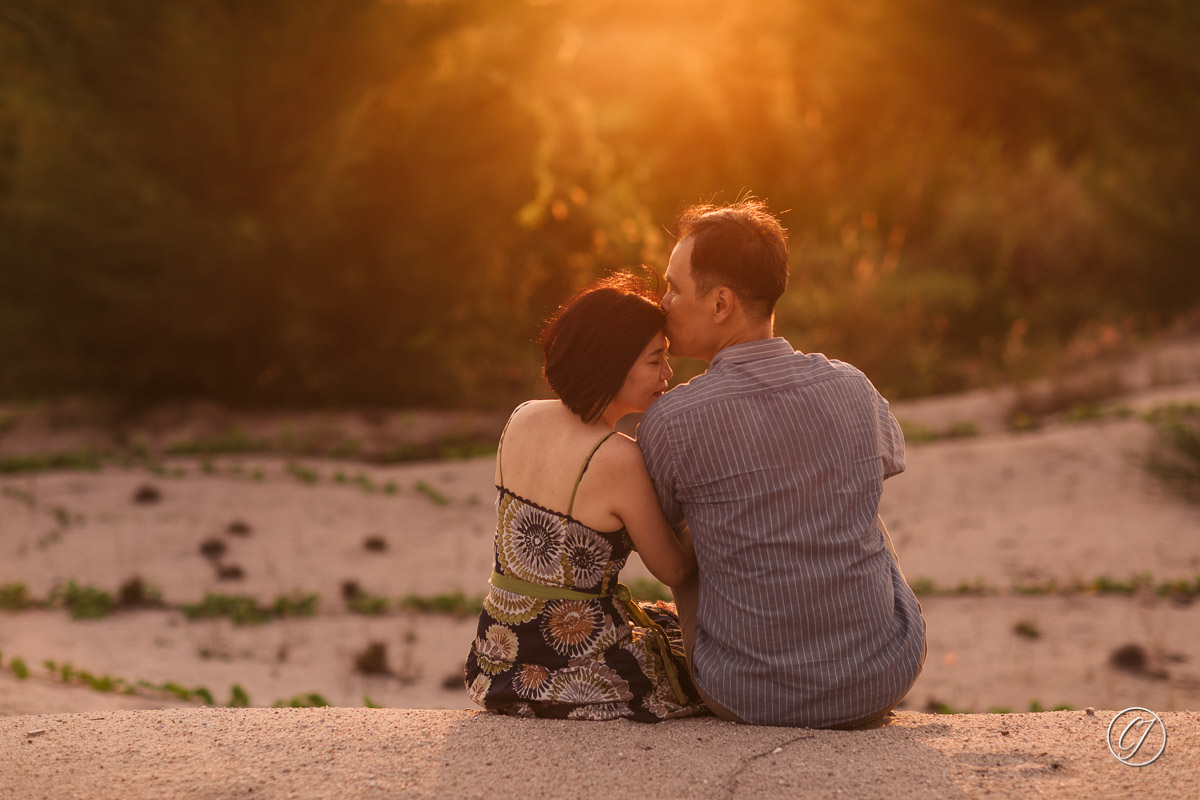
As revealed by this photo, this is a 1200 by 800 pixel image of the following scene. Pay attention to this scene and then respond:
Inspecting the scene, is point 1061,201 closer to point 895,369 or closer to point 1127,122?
point 1127,122

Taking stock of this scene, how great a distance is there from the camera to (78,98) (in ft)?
31.1

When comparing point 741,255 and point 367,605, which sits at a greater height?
point 741,255

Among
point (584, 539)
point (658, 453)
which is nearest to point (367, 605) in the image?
point (584, 539)

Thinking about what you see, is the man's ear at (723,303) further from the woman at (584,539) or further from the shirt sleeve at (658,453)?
the shirt sleeve at (658,453)

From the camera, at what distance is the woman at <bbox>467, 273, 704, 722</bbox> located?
2.67 m

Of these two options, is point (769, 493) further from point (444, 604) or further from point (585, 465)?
point (444, 604)

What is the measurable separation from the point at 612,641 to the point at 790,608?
505 millimetres

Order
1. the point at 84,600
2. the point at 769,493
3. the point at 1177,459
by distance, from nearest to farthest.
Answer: the point at 769,493
the point at 84,600
the point at 1177,459

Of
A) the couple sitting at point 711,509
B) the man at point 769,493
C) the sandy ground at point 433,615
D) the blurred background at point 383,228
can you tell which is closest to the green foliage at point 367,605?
the sandy ground at point 433,615

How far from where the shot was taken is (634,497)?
2.67 m

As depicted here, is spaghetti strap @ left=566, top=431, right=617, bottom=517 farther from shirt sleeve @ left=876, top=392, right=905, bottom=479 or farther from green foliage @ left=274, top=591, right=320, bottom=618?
green foliage @ left=274, top=591, right=320, bottom=618

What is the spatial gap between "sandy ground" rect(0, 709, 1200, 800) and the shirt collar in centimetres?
96

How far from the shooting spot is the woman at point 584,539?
2666 mm

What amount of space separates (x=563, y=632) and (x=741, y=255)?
3.54ft
